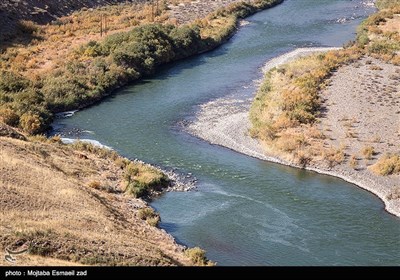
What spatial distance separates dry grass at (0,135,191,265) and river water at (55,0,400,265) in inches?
99.6

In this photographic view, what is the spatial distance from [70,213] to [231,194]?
11363mm

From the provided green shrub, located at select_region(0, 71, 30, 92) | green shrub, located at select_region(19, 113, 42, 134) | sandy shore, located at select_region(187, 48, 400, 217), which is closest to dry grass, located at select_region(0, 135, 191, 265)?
green shrub, located at select_region(19, 113, 42, 134)

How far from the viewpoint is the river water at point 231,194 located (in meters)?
32.0

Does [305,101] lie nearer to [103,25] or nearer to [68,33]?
[68,33]

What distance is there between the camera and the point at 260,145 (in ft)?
152

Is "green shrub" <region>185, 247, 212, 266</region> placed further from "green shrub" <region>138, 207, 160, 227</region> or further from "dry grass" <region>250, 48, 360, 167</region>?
"dry grass" <region>250, 48, 360, 167</region>

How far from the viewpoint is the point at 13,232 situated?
26.6 meters

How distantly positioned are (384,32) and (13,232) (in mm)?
59640

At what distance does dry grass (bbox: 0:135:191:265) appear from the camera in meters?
26.5

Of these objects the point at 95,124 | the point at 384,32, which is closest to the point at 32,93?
the point at 95,124

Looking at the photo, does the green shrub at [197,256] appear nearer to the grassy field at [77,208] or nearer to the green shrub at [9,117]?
the grassy field at [77,208]
